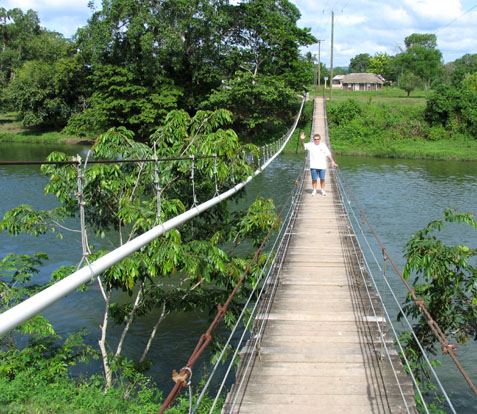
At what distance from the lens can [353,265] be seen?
457 cm

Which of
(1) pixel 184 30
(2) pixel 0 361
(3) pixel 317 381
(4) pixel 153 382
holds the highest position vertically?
(1) pixel 184 30

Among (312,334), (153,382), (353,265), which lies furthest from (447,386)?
(153,382)

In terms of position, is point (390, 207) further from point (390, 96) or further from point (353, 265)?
point (390, 96)

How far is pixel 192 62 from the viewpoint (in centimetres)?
2395

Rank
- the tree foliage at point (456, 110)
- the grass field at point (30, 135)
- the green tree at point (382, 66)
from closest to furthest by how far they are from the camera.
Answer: the tree foliage at point (456, 110), the grass field at point (30, 135), the green tree at point (382, 66)

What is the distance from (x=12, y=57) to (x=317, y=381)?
46264 millimetres

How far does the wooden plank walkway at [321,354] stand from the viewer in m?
2.48

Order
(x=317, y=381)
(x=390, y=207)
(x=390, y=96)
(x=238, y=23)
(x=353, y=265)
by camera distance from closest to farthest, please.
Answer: (x=317, y=381), (x=353, y=265), (x=390, y=207), (x=238, y=23), (x=390, y=96)

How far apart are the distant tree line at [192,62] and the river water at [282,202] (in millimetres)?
3480

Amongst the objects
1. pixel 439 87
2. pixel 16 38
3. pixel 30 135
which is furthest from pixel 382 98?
pixel 16 38

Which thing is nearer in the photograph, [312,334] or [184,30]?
[312,334]

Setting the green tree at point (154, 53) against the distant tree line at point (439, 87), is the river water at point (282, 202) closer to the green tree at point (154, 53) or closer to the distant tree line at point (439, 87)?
the green tree at point (154, 53)

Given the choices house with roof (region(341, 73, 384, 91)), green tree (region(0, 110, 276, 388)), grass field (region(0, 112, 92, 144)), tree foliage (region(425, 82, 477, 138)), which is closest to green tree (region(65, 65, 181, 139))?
grass field (region(0, 112, 92, 144))

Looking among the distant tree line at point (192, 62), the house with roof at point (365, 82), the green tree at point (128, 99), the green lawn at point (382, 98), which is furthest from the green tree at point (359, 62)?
the green tree at point (128, 99)
